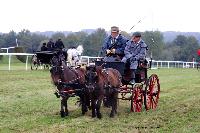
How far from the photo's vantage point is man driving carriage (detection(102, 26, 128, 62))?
14.2 meters

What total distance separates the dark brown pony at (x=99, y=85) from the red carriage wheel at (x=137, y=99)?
1.07 meters

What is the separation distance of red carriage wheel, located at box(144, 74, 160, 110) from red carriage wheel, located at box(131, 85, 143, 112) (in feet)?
0.53

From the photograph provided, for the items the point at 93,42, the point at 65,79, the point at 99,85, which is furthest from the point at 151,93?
the point at 93,42

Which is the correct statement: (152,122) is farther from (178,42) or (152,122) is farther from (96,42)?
(178,42)

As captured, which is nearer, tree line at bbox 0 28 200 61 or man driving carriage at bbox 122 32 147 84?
man driving carriage at bbox 122 32 147 84

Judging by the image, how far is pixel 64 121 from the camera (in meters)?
→ 11.7

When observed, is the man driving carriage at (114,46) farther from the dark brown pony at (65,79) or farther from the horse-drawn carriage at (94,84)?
the dark brown pony at (65,79)

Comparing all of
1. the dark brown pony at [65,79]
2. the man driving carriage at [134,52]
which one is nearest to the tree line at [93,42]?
the man driving carriage at [134,52]

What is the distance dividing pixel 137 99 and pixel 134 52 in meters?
1.43

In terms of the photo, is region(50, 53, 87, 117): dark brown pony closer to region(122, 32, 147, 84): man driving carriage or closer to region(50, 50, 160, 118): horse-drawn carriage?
region(50, 50, 160, 118): horse-drawn carriage

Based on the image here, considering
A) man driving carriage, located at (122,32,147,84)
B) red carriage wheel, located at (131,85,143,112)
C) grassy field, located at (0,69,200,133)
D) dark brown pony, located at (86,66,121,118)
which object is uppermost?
man driving carriage, located at (122,32,147,84)

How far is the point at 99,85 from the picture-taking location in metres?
12.2

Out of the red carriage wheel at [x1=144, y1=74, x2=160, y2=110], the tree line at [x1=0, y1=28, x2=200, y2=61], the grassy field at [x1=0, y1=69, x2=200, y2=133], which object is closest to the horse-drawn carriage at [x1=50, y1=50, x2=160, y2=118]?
the red carriage wheel at [x1=144, y1=74, x2=160, y2=110]

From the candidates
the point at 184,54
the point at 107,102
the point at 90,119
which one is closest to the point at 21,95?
the point at 107,102
